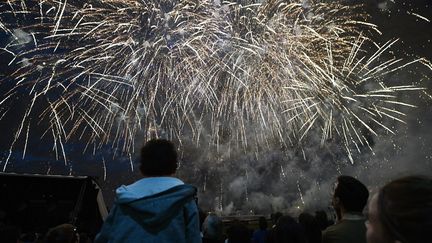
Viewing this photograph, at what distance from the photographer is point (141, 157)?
11.5 feet

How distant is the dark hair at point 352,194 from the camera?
4.11m

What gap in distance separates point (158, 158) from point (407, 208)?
235cm

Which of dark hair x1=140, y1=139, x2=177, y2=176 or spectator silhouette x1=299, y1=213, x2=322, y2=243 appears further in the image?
spectator silhouette x1=299, y1=213, x2=322, y2=243

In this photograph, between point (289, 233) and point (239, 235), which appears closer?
point (289, 233)

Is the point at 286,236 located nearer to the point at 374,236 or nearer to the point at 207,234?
the point at 207,234

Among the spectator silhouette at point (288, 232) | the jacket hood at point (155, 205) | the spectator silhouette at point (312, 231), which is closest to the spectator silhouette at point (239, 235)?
the spectator silhouette at point (312, 231)

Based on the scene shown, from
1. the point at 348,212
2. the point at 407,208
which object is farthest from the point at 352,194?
the point at 407,208

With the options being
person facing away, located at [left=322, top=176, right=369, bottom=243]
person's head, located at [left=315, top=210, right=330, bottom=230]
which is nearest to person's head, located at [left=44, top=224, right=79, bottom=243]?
person facing away, located at [left=322, top=176, right=369, bottom=243]

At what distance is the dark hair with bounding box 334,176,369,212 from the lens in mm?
4109

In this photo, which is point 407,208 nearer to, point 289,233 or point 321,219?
point 289,233

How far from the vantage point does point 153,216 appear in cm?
307

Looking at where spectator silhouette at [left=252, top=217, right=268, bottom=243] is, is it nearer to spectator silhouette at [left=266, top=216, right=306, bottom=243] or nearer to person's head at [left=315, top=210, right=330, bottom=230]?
person's head at [left=315, top=210, right=330, bottom=230]

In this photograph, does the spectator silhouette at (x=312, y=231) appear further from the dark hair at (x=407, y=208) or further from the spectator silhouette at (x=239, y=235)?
the dark hair at (x=407, y=208)

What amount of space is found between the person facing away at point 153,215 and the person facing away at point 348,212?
1539 mm
